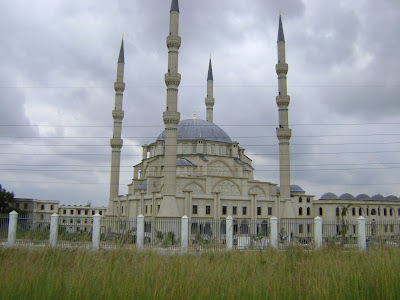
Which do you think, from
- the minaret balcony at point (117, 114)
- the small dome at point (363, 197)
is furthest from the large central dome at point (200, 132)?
the small dome at point (363, 197)

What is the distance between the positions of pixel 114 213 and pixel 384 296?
1210 inches

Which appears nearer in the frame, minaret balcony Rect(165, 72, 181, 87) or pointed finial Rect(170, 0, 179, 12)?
minaret balcony Rect(165, 72, 181, 87)

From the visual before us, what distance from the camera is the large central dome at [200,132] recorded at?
37.5 metres

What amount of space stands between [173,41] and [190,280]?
23.9 metres

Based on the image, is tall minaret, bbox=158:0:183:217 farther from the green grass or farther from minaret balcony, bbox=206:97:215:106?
the green grass

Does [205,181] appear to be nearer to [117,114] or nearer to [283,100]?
[283,100]

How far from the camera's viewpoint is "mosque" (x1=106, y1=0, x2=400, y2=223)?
1038 inches

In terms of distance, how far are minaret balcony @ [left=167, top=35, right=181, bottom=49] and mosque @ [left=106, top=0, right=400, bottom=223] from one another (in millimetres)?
72

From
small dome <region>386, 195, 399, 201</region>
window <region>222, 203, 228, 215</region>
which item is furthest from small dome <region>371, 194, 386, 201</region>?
window <region>222, 203, 228, 215</region>

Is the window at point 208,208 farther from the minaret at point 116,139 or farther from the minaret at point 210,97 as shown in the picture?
the minaret at point 210,97

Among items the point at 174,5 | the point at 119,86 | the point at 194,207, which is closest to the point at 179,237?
the point at 194,207

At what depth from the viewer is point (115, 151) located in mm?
33344

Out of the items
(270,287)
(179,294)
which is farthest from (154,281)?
(270,287)

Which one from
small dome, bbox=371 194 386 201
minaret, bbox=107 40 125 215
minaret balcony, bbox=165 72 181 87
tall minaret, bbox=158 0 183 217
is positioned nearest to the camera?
tall minaret, bbox=158 0 183 217
